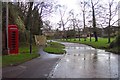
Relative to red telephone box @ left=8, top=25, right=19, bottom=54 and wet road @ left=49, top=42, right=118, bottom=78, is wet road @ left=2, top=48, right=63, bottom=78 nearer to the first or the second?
wet road @ left=49, top=42, right=118, bottom=78

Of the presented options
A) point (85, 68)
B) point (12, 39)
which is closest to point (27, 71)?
point (85, 68)

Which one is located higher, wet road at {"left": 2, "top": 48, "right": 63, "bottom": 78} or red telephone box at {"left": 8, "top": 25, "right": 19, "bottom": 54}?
red telephone box at {"left": 8, "top": 25, "right": 19, "bottom": 54}

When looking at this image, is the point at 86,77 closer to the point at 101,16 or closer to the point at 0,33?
the point at 0,33

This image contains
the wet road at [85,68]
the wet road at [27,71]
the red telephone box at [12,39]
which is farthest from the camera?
the red telephone box at [12,39]

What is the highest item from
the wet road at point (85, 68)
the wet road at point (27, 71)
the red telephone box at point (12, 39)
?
the red telephone box at point (12, 39)

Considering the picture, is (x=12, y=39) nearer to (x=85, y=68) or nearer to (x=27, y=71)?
(x=85, y=68)

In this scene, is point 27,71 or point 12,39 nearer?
point 27,71

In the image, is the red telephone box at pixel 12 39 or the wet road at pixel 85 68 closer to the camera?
the wet road at pixel 85 68

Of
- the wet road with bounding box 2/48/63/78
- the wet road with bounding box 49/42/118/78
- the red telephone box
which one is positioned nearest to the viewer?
the wet road with bounding box 2/48/63/78

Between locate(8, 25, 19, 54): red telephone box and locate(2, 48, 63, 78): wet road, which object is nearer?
locate(2, 48, 63, 78): wet road

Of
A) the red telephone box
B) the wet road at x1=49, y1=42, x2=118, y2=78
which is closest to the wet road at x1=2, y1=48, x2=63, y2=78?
the wet road at x1=49, y1=42, x2=118, y2=78

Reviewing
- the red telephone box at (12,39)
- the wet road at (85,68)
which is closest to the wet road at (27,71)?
the wet road at (85,68)

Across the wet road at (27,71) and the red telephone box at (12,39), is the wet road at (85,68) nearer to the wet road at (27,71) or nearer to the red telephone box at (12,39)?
the wet road at (27,71)

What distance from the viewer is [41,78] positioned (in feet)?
34.5
